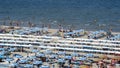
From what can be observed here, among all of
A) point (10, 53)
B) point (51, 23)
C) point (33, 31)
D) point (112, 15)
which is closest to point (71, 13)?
point (112, 15)

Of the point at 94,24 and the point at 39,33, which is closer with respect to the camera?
the point at 39,33

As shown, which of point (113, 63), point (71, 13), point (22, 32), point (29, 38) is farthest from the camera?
point (71, 13)

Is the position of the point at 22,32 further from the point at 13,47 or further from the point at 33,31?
the point at 13,47

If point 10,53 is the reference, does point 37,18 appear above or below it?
above

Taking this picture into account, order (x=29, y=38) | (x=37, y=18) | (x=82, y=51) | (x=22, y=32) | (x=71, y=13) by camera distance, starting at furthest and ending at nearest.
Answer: (x=71, y=13) → (x=37, y=18) → (x=22, y=32) → (x=29, y=38) → (x=82, y=51)

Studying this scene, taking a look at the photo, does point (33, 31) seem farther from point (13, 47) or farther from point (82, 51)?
point (82, 51)

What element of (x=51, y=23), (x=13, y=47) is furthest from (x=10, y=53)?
(x=51, y=23)

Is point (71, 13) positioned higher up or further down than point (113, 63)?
higher up

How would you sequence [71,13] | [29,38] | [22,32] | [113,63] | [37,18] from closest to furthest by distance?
[113,63] → [29,38] → [22,32] → [37,18] → [71,13]

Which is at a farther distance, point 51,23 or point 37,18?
point 37,18
